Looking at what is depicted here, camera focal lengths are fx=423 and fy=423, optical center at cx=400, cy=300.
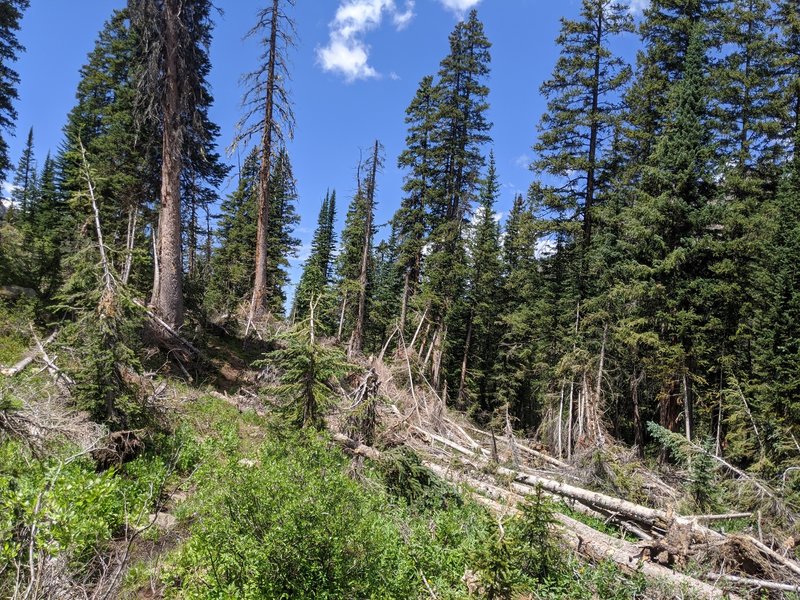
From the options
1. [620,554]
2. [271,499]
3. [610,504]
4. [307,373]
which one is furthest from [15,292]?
[610,504]

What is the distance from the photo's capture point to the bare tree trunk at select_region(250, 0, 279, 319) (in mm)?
13664

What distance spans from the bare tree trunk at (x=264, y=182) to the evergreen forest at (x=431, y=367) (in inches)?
4.4

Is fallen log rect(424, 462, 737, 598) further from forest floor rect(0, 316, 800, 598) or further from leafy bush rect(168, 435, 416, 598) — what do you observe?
leafy bush rect(168, 435, 416, 598)

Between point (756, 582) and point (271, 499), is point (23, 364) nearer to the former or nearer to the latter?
point (271, 499)

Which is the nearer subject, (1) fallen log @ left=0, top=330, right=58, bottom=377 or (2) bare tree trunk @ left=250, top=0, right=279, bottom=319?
(1) fallen log @ left=0, top=330, right=58, bottom=377

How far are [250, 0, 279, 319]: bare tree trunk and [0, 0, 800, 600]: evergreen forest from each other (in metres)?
0.11

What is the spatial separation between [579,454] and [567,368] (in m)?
3.50

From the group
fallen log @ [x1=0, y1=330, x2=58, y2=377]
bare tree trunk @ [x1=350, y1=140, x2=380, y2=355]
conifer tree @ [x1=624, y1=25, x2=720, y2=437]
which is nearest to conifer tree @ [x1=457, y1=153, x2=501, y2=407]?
bare tree trunk @ [x1=350, y1=140, x2=380, y2=355]

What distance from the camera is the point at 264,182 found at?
14102 mm

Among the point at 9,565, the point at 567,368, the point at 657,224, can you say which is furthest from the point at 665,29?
the point at 9,565

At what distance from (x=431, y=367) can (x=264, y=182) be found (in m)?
12.2

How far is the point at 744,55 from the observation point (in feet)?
55.1

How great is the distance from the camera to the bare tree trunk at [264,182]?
13.7m

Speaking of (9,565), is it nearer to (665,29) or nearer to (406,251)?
(406,251)
